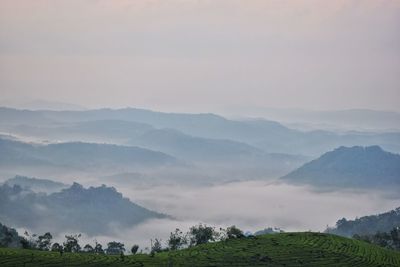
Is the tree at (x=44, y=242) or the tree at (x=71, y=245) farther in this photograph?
the tree at (x=44, y=242)

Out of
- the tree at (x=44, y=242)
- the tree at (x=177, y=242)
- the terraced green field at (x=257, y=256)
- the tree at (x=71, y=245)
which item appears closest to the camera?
the terraced green field at (x=257, y=256)

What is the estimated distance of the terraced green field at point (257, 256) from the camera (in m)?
82.2

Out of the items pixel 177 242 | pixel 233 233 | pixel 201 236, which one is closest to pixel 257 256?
pixel 233 233

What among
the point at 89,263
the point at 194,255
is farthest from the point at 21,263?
the point at 194,255

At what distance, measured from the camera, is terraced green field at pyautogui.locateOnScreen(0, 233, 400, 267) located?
3236 inches

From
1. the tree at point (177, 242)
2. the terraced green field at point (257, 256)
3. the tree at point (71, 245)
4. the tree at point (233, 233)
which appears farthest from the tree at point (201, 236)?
the tree at point (71, 245)

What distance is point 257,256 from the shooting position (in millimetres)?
89375

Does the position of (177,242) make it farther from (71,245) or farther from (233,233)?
(71,245)

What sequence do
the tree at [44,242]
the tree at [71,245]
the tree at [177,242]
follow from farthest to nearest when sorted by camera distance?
the tree at [177,242] < the tree at [44,242] < the tree at [71,245]

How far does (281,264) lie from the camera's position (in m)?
86.1

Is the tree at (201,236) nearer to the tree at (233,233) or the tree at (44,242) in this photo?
the tree at (233,233)

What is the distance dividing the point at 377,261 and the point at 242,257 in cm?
2364

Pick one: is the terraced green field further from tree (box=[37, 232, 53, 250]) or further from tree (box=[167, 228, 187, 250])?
tree (box=[37, 232, 53, 250])

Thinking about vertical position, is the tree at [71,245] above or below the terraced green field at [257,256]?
above
